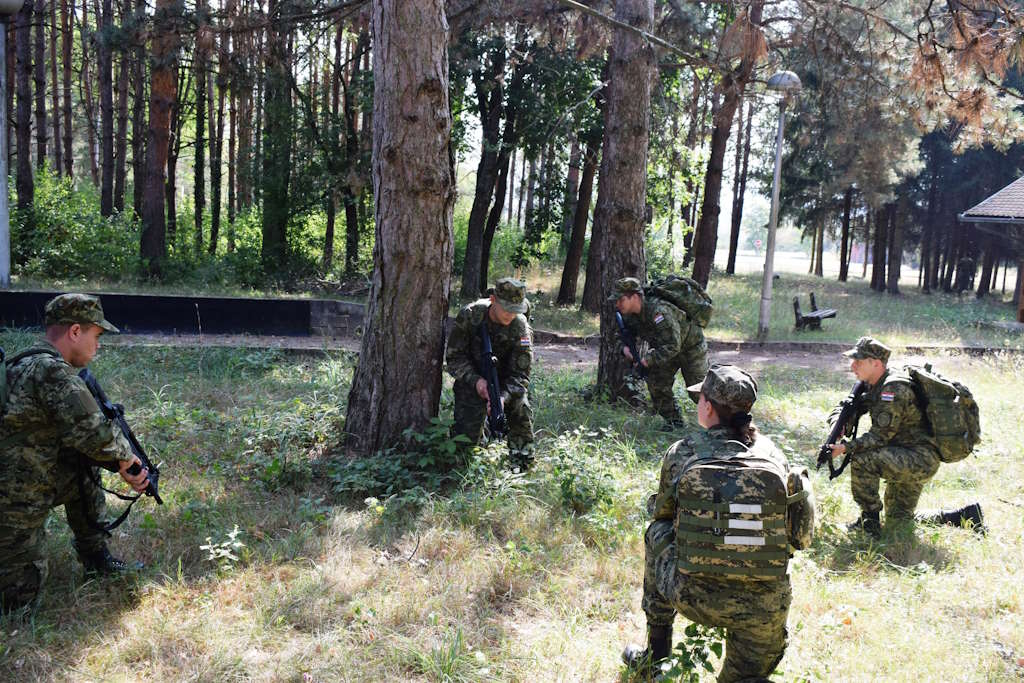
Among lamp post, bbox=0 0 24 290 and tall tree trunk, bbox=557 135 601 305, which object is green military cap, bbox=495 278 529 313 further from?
tall tree trunk, bbox=557 135 601 305

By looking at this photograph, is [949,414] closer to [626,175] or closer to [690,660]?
[690,660]

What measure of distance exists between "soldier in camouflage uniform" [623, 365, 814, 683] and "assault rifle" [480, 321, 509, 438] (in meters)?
2.64

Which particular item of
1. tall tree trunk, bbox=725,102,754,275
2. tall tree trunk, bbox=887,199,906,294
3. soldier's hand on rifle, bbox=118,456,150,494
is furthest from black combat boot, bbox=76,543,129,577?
tall tree trunk, bbox=887,199,906,294

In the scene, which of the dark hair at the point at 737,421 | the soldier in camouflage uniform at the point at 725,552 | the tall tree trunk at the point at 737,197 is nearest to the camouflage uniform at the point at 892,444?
the soldier in camouflage uniform at the point at 725,552

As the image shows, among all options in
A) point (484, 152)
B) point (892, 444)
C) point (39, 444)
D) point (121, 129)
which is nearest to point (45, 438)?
point (39, 444)

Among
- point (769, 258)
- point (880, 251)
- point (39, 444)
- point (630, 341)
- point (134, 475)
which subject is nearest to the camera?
point (39, 444)

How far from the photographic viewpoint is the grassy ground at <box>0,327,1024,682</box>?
361 cm

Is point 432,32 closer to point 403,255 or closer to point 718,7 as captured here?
point 403,255

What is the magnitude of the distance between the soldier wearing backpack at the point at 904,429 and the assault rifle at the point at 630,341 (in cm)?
280

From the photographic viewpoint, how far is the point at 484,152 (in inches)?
687

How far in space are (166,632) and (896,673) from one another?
11.6ft

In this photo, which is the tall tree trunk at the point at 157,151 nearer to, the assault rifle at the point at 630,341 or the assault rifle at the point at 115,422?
the assault rifle at the point at 630,341

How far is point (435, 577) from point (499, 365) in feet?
7.53

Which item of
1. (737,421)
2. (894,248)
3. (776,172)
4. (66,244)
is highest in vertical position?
(776,172)
